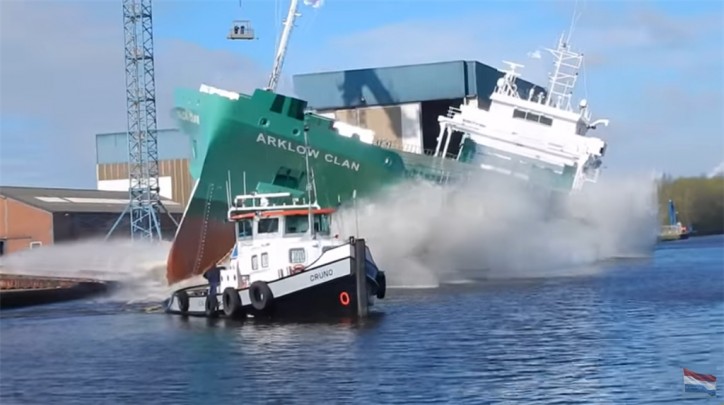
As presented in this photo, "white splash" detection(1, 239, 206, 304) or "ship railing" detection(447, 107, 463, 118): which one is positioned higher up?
"ship railing" detection(447, 107, 463, 118)

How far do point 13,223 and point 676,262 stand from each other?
3743 centimetres

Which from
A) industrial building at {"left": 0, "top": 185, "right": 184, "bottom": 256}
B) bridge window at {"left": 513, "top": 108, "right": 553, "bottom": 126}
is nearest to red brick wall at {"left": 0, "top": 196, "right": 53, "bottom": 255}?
industrial building at {"left": 0, "top": 185, "right": 184, "bottom": 256}

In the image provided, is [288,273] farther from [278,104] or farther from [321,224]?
[278,104]

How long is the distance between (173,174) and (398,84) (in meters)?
29.3

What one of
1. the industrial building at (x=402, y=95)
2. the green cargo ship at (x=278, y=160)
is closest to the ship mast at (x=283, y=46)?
the green cargo ship at (x=278, y=160)

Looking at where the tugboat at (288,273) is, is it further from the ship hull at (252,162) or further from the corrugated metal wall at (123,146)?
the corrugated metal wall at (123,146)

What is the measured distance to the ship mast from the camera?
48.2 m

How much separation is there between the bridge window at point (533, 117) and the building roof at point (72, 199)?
27.9 meters

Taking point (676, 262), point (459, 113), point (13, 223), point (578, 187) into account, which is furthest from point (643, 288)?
point (13, 223)

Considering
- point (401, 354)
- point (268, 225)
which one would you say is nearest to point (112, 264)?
point (268, 225)

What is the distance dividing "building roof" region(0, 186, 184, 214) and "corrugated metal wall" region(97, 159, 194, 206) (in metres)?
2.91

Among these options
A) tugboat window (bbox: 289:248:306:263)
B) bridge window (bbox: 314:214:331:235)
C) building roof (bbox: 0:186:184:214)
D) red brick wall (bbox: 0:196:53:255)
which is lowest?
tugboat window (bbox: 289:248:306:263)

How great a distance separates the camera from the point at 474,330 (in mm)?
27469

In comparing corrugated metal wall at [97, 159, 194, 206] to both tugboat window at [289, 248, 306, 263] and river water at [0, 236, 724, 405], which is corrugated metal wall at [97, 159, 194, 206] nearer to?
river water at [0, 236, 724, 405]
